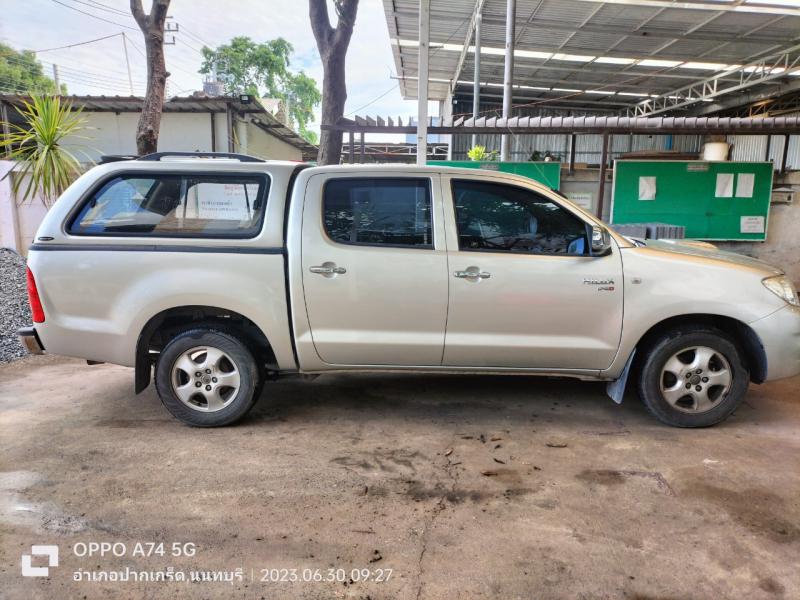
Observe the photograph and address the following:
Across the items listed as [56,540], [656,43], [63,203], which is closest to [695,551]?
[56,540]

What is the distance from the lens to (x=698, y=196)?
9.20 metres

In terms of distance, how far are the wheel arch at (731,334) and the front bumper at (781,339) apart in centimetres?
4

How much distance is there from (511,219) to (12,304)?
Result: 680 centimetres

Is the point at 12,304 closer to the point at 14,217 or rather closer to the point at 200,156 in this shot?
the point at 14,217

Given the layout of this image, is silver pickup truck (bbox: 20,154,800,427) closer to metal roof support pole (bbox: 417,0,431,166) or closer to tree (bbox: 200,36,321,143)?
metal roof support pole (bbox: 417,0,431,166)

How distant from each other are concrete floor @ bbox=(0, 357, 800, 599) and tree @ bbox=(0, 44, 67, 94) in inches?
1916

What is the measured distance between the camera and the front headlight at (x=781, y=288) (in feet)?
12.9

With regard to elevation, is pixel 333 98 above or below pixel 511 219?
above

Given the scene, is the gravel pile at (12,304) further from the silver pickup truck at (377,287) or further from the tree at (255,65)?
the tree at (255,65)

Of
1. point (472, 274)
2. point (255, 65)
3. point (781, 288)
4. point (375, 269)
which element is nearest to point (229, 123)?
point (375, 269)

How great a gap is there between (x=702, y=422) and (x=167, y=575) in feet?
11.9

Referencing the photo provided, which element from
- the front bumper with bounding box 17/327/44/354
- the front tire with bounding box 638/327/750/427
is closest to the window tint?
the front tire with bounding box 638/327/750/427

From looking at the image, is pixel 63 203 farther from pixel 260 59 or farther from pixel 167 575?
pixel 260 59

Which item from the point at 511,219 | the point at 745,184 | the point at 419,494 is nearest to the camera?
the point at 419,494
